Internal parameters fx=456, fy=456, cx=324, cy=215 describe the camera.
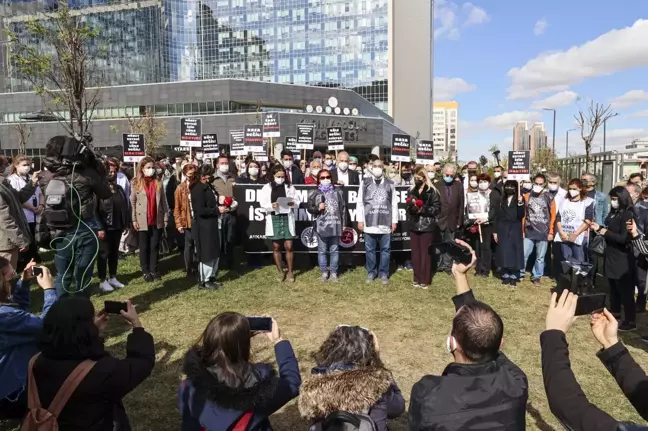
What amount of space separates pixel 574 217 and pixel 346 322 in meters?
4.63

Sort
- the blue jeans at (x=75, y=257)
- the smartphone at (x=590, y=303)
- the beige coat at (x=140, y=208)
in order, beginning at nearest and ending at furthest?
the smartphone at (x=590, y=303)
the blue jeans at (x=75, y=257)
the beige coat at (x=140, y=208)

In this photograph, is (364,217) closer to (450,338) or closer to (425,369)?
(425,369)

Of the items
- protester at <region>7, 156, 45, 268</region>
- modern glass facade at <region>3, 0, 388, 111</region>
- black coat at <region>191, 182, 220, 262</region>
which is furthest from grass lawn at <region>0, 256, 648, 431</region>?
modern glass facade at <region>3, 0, 388, 111</region>

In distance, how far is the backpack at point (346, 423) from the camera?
2004 millimetres

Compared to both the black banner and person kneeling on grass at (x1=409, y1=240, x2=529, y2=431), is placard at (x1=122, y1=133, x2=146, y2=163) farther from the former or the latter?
person kneeling on grass at (x1=409, y1=240, x2=529, y2=431)

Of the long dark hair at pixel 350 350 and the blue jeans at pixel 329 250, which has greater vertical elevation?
the long dark hair at pixel 350 350

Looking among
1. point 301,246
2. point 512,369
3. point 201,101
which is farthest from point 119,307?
point 201,101

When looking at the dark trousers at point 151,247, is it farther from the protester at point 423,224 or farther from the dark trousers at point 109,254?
the protester at point 423,224

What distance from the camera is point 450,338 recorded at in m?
2.29

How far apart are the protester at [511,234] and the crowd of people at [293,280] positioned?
0.08ft

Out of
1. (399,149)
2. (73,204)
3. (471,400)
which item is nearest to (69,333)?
(471,400)

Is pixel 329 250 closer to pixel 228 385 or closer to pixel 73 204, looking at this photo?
pixel 73 204

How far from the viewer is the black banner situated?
356 inches

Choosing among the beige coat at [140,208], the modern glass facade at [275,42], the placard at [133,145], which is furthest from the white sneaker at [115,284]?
the modern glass facade at [275,42]
